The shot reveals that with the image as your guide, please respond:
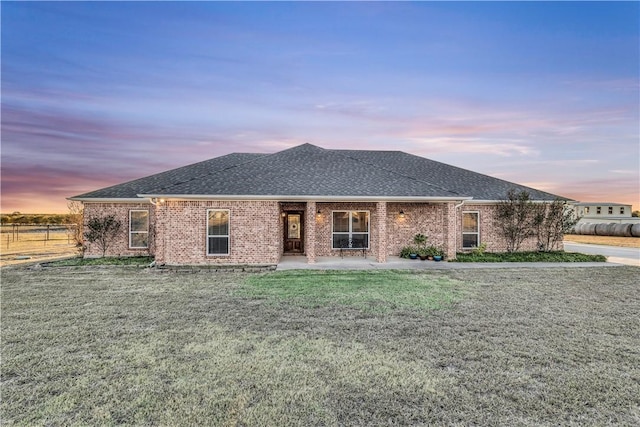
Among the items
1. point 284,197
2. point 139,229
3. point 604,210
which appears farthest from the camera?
point 604,210

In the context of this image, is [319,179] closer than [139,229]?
Yes

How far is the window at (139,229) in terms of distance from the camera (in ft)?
50.1

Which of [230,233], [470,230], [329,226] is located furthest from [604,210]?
[230,233]

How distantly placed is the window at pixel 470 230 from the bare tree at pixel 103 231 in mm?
16437

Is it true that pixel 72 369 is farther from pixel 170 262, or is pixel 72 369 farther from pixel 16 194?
pixel 16 194

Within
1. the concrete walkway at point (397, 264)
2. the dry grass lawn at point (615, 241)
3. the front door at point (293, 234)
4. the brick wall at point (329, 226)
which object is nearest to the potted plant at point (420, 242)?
the concrete walkway at point (397, 264)

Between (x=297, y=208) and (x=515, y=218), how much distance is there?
10598 mm

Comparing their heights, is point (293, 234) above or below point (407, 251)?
above

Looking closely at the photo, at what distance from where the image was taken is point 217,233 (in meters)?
13.0

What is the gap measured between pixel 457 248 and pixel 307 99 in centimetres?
1127

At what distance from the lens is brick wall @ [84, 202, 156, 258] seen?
15055 mm

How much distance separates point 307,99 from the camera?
18281 mm

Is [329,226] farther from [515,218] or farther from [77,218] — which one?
[77,218]

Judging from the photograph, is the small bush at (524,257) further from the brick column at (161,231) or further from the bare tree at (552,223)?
the brick column at (161,231)
